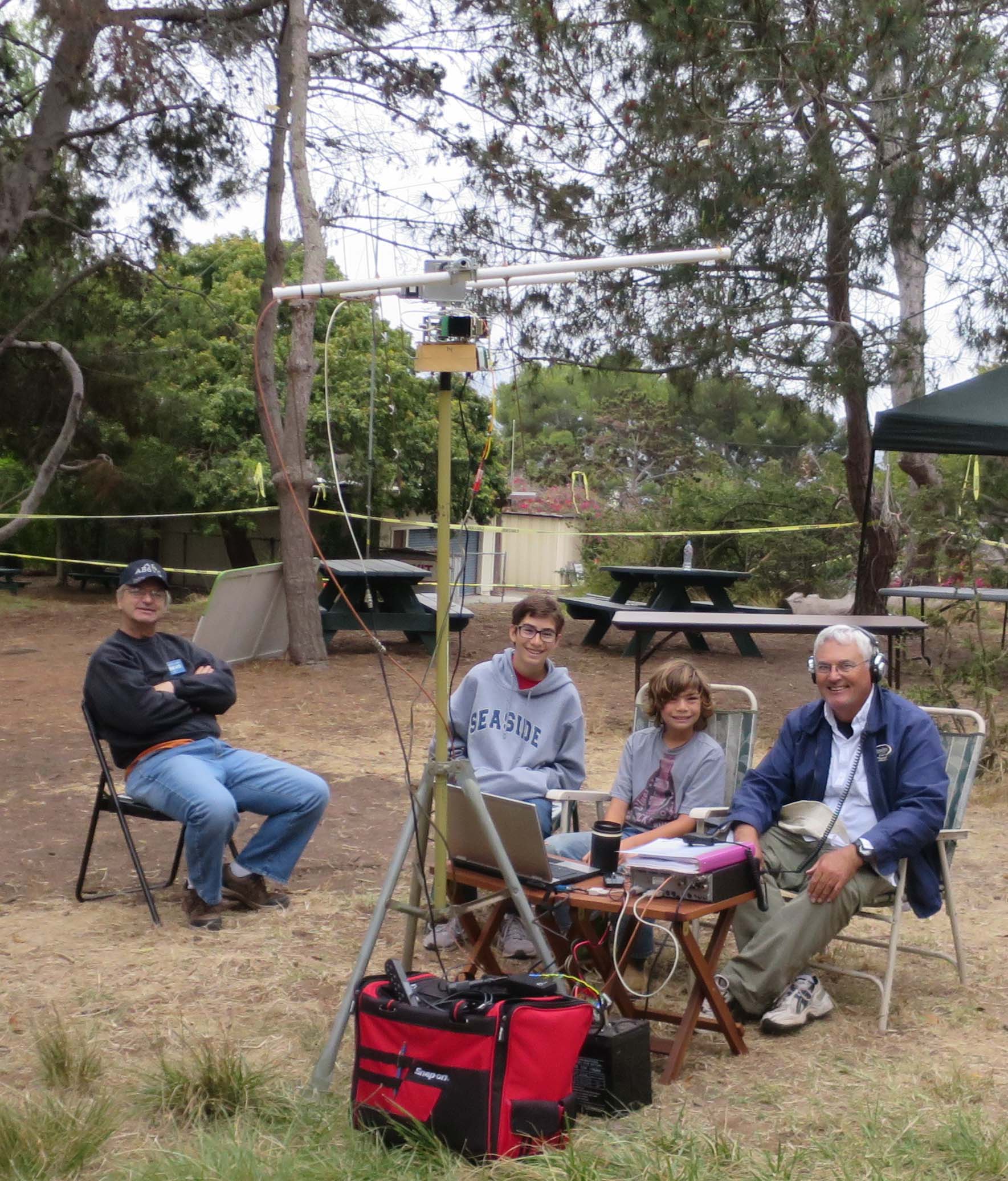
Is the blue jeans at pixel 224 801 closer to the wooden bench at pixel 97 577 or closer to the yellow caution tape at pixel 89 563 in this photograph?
the yellow caution tape at pixel 89 563

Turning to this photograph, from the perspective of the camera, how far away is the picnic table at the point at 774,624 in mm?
7930

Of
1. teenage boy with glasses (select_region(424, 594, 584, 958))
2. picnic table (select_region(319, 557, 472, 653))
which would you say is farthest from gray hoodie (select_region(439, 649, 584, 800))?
picnic table (select_region(319, 557, 472, 653))

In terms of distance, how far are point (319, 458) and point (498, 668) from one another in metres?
17.4

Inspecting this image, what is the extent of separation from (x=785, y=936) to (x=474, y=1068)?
129 cm

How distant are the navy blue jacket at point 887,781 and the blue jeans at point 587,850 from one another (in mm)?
433

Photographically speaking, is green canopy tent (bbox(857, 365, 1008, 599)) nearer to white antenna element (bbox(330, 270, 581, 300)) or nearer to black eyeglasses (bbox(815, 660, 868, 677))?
black eyeglasses (bbox(815, 660, 868, 677))

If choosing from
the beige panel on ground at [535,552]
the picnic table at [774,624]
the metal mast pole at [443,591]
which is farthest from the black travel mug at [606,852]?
the beige panel on ground at [535,552]

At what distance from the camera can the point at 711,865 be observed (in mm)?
3398

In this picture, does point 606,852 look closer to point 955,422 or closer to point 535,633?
point 535,633

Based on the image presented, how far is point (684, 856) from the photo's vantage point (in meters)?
3.41

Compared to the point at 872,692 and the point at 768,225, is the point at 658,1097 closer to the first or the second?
the point at 872,692

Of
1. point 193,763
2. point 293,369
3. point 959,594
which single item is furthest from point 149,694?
point 293,369

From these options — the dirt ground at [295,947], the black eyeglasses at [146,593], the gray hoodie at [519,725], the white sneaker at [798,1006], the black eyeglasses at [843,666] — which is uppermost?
the black eyeglasses at [146,593]

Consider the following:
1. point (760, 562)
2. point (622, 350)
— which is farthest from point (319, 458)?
point (622, 350)
